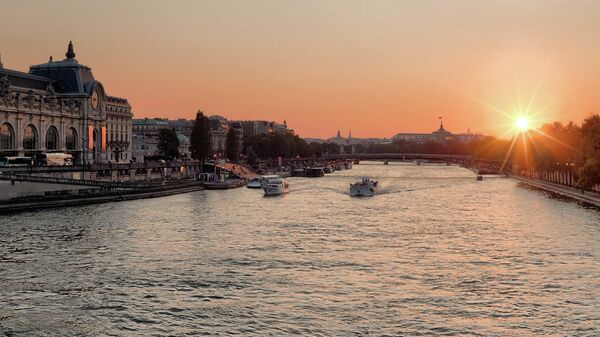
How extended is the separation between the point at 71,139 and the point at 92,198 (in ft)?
158

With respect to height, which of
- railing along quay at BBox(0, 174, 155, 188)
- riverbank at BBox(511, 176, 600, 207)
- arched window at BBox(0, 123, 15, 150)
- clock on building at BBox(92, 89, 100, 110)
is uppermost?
clock on building at BBox(92, 89, 100, 110)

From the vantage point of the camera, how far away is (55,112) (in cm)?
12262

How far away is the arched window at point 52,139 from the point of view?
395 feet

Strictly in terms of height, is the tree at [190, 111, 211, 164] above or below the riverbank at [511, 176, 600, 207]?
above

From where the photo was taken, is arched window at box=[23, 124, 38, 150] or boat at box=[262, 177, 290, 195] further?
arched window at box=[23, 124, 38, 150]

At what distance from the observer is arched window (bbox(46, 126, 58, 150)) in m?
120

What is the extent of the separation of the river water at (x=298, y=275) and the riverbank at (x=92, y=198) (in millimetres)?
2875

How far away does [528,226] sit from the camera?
2539 inches

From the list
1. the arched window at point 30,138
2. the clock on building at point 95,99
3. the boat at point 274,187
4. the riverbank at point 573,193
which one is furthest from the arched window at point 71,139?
the riverbank at point 573,193

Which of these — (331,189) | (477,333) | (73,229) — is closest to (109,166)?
(331,189)

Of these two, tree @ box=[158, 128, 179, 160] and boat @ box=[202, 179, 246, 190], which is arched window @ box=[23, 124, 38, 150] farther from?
tree @ box=[158, 128, 179, 160]

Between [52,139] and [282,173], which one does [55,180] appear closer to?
[52,139]

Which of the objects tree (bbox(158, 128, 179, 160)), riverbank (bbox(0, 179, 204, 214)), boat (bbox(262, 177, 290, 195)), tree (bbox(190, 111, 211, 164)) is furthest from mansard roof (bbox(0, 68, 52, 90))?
boat (bbox(262, 177, 290, 195))

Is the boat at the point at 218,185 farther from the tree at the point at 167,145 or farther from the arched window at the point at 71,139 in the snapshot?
the tree at the point at 167,145
